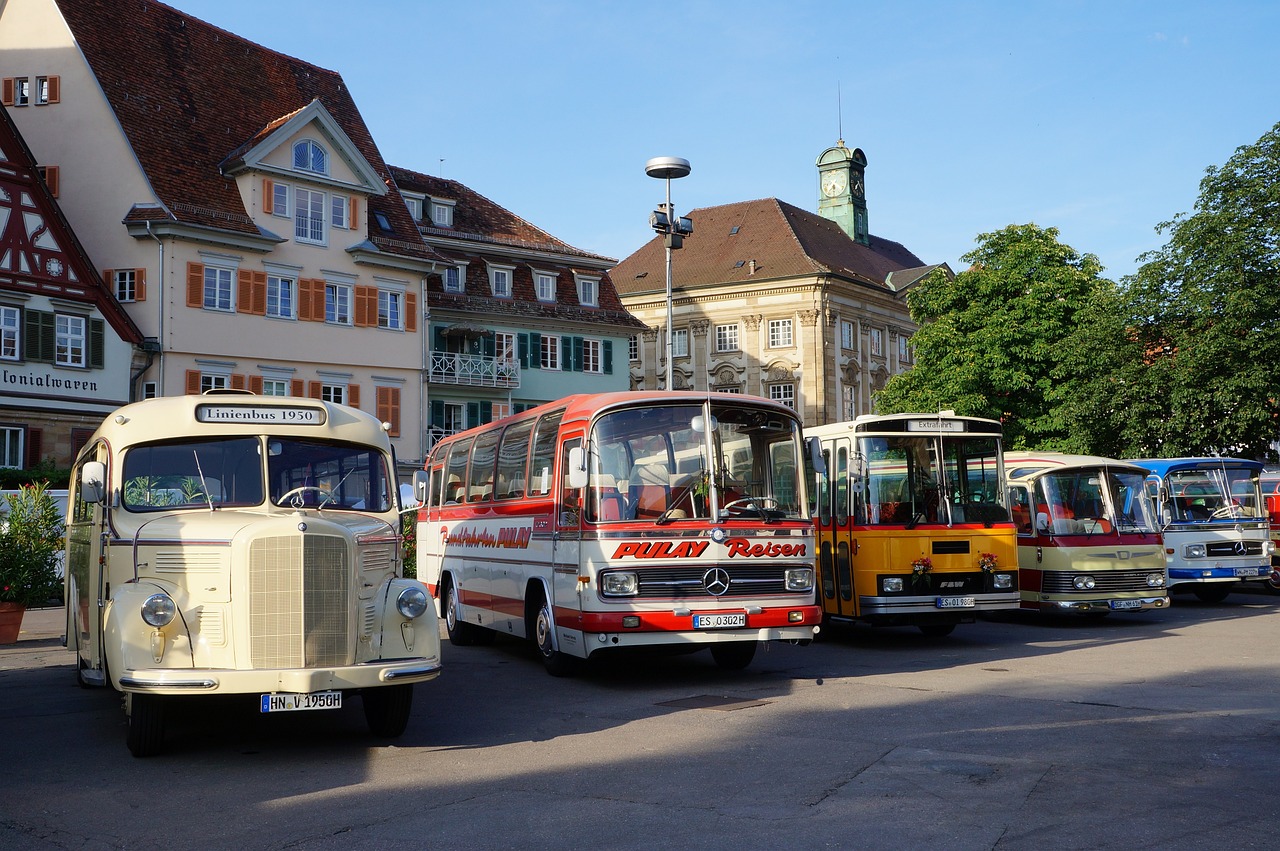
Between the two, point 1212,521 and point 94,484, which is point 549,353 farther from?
point 94,484

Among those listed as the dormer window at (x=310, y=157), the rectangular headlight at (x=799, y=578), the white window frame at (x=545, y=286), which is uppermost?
the dormer window at (x=310, y=157)

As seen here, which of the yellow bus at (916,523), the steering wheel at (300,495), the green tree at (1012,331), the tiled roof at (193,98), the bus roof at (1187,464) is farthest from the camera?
the green tree at (1012,331)

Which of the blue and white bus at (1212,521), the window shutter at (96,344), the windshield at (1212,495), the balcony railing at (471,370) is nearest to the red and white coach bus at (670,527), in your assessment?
the blue and white bus at (1212,521)

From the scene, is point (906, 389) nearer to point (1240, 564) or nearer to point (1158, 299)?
point (1158, 299)

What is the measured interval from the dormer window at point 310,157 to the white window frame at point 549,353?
1345 cm

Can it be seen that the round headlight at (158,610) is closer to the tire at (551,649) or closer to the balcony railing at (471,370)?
the tire at (551,649)

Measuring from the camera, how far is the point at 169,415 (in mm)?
10516

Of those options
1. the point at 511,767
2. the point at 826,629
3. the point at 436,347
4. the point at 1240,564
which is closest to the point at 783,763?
the point at 511,767

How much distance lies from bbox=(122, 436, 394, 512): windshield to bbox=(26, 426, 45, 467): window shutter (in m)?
28.3

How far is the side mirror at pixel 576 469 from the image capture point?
13.0 metres

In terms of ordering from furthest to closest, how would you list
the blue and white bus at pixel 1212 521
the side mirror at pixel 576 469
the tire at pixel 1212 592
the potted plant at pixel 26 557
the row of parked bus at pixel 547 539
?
the tire at pixel 1212 592 < the blue and white bus at pixel 1212 521 < the potted plant at pixel 26 557 < the side mirror at pixel 576 469 < the row of parked bus at pixel 547 539

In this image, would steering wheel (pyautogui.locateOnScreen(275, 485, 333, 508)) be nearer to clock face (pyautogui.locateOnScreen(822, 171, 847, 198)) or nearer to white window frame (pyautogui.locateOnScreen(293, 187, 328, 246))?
white window frame (pyautogui.locateOnScreen(293, 187, 328, 246))

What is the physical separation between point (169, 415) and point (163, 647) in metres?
2.18

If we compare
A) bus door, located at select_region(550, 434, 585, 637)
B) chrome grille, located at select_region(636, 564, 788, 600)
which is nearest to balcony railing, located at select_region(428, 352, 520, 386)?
bus door, located at select_region(550, 434, 585, 637)
